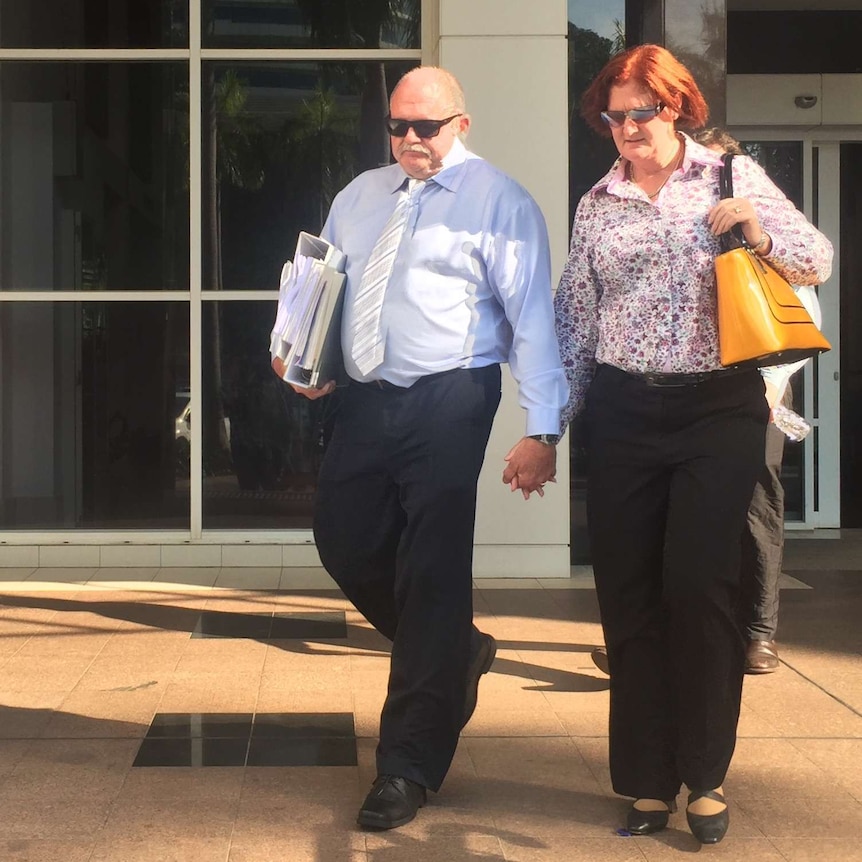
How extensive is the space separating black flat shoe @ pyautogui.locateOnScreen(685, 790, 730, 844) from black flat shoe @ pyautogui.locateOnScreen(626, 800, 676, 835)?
0.07 m

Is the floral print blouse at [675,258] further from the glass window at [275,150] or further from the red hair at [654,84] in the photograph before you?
the glass window at [275,150]

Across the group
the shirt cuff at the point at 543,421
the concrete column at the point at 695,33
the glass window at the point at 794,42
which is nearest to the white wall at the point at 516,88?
the concrete column at the point at 695,33

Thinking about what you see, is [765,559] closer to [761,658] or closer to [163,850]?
[761,658]

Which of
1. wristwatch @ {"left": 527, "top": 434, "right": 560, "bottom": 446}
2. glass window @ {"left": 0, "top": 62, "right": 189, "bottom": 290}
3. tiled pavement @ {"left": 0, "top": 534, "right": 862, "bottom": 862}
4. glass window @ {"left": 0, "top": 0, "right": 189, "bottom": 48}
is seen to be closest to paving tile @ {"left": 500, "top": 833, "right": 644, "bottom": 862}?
tiled pavement @ {"left": 0, "top": 534, "right": 862, "bottom": 862}

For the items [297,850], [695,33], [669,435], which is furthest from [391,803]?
[695,33]

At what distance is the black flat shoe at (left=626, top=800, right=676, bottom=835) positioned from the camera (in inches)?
137

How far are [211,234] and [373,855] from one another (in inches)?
236

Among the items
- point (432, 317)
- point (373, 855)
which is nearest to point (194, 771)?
point (373, 855)

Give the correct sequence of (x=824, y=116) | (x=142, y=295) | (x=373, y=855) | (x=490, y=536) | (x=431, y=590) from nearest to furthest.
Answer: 1. (x=373, y=855)
2. (x=431, y=590)
3. (x=490, y=536)
4. (x=142, y=295)
5. (x=824, y=116)

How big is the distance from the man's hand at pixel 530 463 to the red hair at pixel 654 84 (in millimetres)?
848

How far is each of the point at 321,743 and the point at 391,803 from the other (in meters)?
0.85

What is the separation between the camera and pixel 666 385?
135 inches

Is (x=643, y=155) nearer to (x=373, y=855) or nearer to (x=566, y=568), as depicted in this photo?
(x=373, y=855)

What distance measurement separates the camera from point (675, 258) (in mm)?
3443
